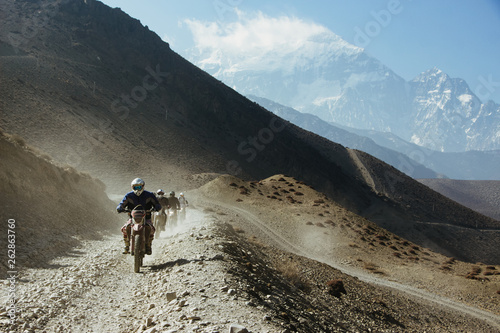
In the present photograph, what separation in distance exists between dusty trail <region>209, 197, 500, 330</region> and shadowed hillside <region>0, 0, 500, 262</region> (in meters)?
28.1

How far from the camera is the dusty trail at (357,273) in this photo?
23.1 meters

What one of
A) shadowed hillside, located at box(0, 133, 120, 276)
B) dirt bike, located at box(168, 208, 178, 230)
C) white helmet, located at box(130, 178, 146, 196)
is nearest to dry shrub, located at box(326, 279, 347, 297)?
white helmet, located at box(130, 178, 146, 196)

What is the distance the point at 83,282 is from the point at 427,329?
15.8 meters

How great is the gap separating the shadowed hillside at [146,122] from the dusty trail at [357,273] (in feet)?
92.1

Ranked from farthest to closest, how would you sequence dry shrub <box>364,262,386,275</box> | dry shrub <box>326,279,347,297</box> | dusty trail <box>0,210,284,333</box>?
dry shrub <box>364,262,386,275</box>, dry shrub <box>326,279,347,297</box>, dusty trail <box>0,210,284,333</box>

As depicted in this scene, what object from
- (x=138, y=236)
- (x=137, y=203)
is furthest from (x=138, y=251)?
(x=137, y=203)

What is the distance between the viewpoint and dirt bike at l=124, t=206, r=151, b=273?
33.2ft

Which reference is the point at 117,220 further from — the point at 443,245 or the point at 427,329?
the point at 443,245

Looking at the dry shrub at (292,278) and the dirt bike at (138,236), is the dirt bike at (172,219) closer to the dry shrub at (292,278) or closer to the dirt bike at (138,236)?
the dry shrub at (292,278)

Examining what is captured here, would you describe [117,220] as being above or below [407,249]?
above

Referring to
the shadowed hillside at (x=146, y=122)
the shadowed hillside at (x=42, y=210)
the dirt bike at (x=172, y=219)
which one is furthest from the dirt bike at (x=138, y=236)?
the shadowed hillside at (x=146, y=122)

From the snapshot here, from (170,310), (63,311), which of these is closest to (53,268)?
(63,311)

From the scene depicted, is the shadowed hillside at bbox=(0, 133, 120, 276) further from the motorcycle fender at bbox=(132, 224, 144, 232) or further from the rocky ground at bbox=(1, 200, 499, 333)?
the motorcycle fender at bbox=(132, 224, 144, 232)

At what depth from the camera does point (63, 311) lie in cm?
677
